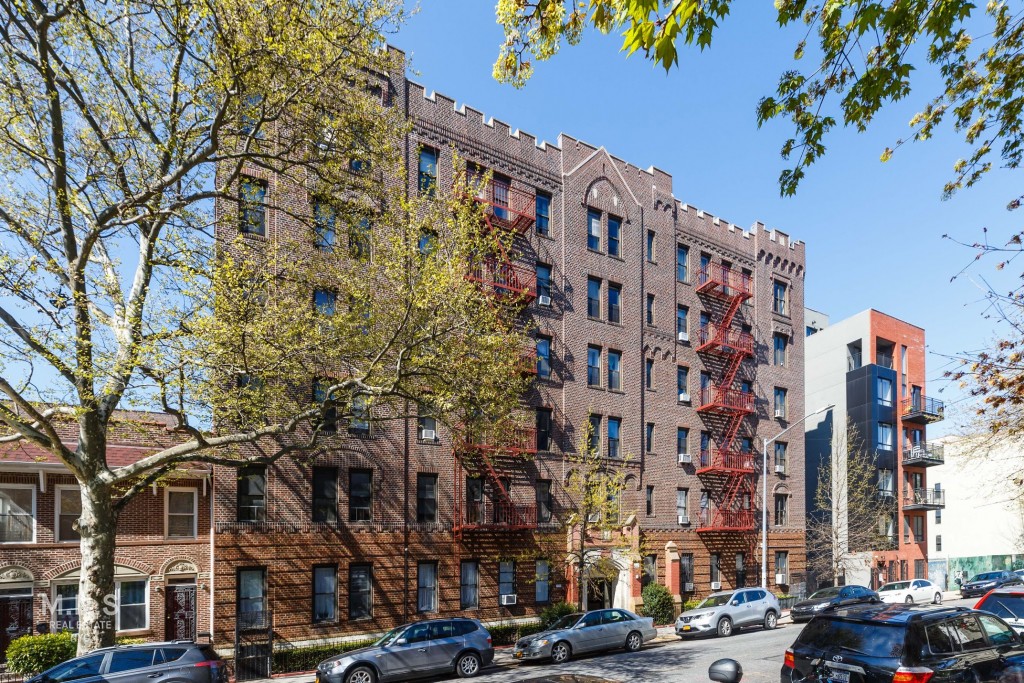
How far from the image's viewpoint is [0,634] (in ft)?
60.0

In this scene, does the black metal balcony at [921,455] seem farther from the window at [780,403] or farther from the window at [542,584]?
the window at [542,584]

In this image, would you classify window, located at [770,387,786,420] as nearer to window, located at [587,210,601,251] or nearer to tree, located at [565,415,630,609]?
tree, located at [565,415,630,609]

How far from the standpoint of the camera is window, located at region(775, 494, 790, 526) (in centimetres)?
3684

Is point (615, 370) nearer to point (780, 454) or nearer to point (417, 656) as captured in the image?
point (780, 454)

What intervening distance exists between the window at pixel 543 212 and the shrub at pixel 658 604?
1531 cm

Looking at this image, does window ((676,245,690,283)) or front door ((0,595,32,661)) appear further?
window ((676,245,690,283))

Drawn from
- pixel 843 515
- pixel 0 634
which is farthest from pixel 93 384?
pixel 843 515

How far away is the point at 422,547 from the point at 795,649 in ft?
55.0

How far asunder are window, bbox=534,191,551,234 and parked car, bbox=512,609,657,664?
15.1 metres

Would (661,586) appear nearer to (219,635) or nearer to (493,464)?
(493,464)

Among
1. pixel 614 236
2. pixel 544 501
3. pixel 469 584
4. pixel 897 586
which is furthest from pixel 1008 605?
pixel 897 586

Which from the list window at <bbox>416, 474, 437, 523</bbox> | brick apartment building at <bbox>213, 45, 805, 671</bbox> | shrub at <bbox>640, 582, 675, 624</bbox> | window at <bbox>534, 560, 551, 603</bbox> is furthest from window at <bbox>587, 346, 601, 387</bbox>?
shrub at <bbox>640, 582, 675, 624</bbox>

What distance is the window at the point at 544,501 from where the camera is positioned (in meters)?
27.8

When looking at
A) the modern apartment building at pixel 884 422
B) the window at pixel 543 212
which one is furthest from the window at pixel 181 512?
the modern apartment building at pixel 884 422
